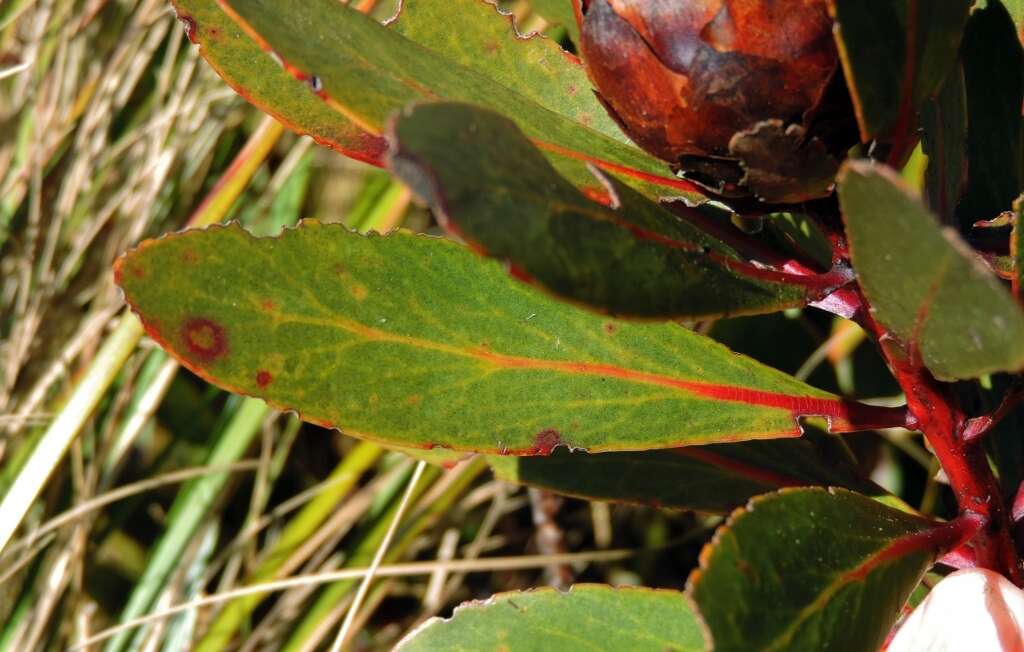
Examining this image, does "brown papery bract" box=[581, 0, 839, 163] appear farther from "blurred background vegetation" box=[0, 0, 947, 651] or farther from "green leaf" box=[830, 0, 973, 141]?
"blurred background vegetation" box=[0, 0, 947, 651]

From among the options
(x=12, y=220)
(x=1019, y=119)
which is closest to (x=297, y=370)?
(x=1019, y=119)

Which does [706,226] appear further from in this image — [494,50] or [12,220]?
[12,220]

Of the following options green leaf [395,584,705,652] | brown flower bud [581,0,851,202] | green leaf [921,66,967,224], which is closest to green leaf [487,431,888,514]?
green leaf [395,584,705,652]

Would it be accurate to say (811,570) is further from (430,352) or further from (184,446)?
(184,446)

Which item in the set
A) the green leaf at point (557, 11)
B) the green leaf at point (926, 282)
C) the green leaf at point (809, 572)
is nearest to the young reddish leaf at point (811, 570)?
the green leaf at point (809, 572)

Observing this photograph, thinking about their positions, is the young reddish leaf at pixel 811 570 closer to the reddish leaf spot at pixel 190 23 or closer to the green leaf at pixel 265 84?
the green leaf at pixel 265 84

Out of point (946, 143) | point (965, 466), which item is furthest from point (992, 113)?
point (965, 466)
